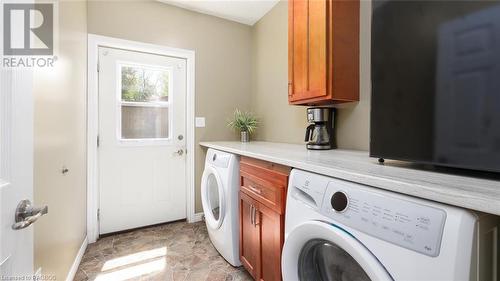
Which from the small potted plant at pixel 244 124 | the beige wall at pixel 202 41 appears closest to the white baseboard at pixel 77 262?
the beige wall at pixel 202 41

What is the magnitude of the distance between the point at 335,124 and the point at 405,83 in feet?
2.97

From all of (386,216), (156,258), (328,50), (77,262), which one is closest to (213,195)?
(156,258)

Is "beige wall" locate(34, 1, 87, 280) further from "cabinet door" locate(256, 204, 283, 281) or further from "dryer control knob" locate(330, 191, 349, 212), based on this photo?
"dryer control knob" locate(330, 191, 349, 212)

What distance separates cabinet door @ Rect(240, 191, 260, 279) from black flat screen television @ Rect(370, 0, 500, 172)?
829 millimetres

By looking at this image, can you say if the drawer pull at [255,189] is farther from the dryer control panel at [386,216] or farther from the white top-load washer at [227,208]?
the dryer control panel at [386,216]

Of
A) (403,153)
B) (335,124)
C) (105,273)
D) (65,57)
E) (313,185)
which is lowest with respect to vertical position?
(105,273)

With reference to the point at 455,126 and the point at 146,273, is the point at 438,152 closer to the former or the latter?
the point at 455,126

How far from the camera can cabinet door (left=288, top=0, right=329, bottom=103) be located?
143 cm

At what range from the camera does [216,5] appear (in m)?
2.44

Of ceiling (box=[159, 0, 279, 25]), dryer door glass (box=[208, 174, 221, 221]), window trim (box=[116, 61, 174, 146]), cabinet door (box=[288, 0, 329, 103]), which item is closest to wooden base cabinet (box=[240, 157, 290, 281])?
dryer door glass (box=[208, 174, 221, 221])

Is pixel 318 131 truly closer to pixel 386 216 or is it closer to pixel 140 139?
pixel 386 216

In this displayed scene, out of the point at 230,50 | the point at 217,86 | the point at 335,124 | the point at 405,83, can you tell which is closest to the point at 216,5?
the point at 230,50

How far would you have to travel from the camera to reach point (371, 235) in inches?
24.8

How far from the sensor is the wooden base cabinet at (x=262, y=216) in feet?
3.78
